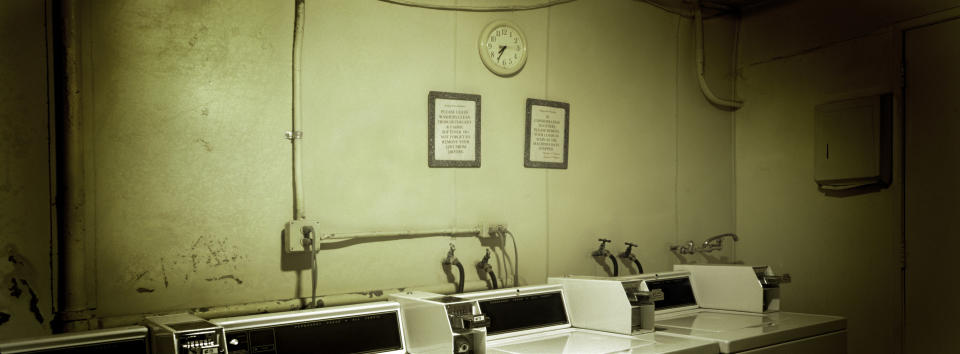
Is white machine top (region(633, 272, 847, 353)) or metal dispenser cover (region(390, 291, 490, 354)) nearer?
metal dispenser cover (region(390, 291, 490, 354))

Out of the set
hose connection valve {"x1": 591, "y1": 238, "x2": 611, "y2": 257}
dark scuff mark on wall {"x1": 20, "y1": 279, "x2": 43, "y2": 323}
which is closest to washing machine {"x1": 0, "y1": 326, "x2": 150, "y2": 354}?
dark scuff mark on wall {"x1": 20, "y1": 279, "x2": 43, "y2": 323}

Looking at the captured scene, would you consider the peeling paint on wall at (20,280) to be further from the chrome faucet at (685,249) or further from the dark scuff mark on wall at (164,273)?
the chrome faucet at (685,249)

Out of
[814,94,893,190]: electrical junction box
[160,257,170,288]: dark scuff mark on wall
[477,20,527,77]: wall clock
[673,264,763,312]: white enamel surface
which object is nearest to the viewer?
[160,257,170,288]: dark scuff mark on wall

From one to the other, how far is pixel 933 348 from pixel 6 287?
3.81 m

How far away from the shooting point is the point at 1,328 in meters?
1.96

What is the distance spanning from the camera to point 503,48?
10.1ft

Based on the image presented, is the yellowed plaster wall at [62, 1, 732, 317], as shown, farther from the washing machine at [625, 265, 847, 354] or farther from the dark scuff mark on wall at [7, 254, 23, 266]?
the washing machine at [625, 265, 847, 354]

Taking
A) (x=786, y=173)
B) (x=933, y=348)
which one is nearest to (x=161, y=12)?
(x=786, y=173)

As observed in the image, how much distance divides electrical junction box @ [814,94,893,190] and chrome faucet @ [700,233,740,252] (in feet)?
1.84

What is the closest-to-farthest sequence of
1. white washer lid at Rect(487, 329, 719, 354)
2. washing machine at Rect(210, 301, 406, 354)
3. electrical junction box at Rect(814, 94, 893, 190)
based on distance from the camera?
washing machine at Rect(210, 301, 406, 354) < white washer lid at Rect(487, 329, 719, 354) < electrical junction box at Rect(814, 94, 893, 190)

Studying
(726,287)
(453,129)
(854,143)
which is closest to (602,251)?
(726,287)

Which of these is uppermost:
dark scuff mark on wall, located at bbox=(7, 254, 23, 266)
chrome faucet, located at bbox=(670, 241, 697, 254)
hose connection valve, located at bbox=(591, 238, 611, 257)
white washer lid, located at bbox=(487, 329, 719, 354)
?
dark scuff mark on wall, located at bbox=(7, 254, 23, 266)

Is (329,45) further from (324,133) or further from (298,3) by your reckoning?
(324,133)

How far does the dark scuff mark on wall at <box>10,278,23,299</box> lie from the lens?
6.48ft
